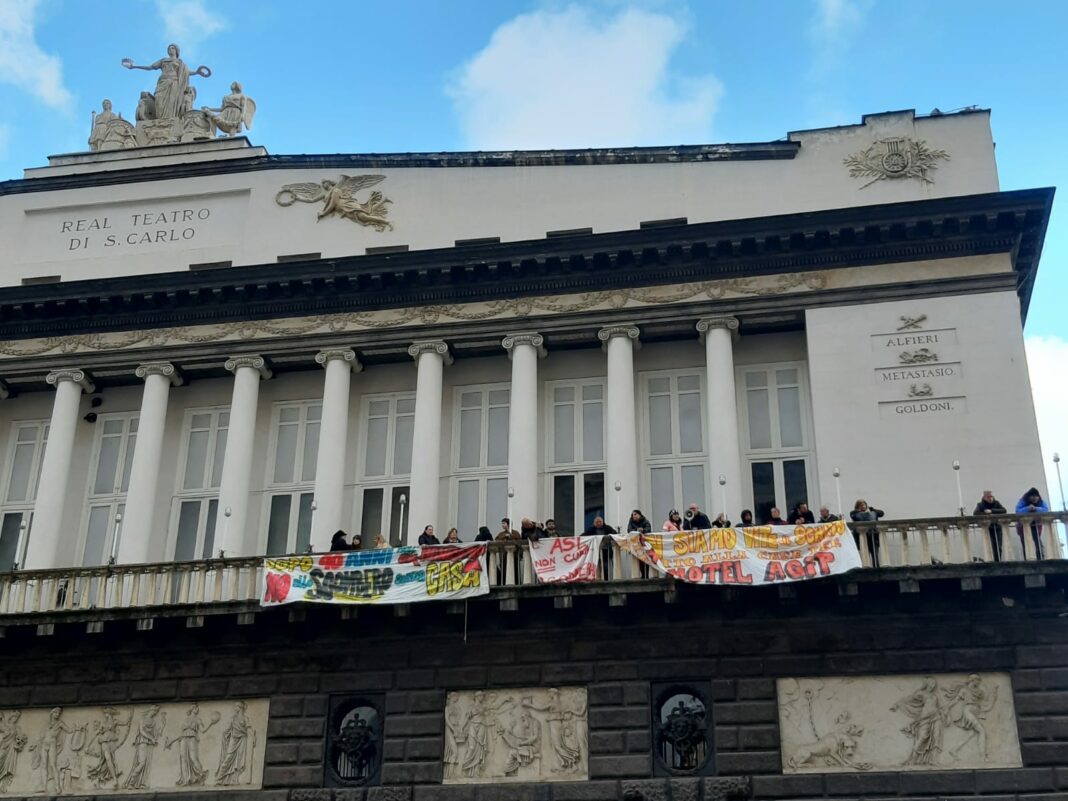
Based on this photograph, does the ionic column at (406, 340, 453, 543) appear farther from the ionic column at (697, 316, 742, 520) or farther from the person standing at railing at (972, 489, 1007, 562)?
the person standing at railing at (972, 489, 1007, 562)

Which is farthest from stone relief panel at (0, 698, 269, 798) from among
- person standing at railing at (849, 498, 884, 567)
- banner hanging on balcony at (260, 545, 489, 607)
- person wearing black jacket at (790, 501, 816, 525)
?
person standing at railing at (849, 498, 884, 567)

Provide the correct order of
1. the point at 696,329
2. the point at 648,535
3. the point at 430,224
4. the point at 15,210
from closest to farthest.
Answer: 1. the point at 648,535
2. the point at 696,329
3. the point at 430,224
4. the point at 15,210

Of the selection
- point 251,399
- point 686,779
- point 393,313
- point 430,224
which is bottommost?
point 686,779

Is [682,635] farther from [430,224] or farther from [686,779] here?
[430,224]

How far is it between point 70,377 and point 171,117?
873 cm

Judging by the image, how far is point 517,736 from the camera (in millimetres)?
27688

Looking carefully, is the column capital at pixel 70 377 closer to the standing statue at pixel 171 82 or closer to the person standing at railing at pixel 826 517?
the standing statue at pixel 171 82

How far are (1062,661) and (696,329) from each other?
37.3ft

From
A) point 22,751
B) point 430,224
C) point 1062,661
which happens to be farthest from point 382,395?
point 1062,661

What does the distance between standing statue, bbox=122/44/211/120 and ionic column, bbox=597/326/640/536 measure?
15289 mm

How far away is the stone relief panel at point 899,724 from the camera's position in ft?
85.3

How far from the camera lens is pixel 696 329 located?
3297cm

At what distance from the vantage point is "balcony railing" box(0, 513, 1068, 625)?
88.8 feet

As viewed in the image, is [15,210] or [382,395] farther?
[15,210]
